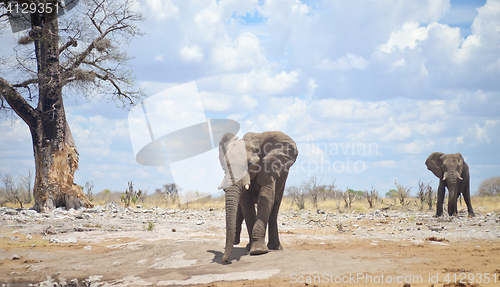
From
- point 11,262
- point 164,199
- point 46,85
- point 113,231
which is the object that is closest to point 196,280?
point 11,262

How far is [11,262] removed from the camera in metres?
8.73

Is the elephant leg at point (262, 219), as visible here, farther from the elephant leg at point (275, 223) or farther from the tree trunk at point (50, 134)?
the tree trunk at point (50, 134)

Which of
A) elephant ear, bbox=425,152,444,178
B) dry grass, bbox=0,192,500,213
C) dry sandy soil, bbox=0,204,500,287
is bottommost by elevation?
dry sandy soil, bbox=0,204,500,287

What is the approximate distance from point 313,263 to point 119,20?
17079mm

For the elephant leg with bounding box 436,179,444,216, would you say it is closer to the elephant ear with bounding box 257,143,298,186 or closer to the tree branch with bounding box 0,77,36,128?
the elephant ear with bounding box 257,143,298,186

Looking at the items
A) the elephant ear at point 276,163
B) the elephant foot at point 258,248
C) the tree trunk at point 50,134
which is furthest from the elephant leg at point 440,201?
the tree trunk at point 50,134

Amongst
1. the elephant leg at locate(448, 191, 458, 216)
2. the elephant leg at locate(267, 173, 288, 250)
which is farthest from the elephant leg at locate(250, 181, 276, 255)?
the elephant leg at locate(448, 191, 458, 216)

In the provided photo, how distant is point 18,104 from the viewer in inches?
680

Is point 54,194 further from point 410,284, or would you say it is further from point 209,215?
point 410,284

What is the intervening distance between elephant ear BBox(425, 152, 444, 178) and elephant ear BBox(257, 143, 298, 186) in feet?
37.0

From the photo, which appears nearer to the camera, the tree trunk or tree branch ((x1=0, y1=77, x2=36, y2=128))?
the tree trunk

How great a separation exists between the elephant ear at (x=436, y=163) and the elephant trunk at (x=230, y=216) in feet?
43.7

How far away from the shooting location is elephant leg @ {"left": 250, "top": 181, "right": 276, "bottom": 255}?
805 cm

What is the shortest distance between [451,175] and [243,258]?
11.9 meters
